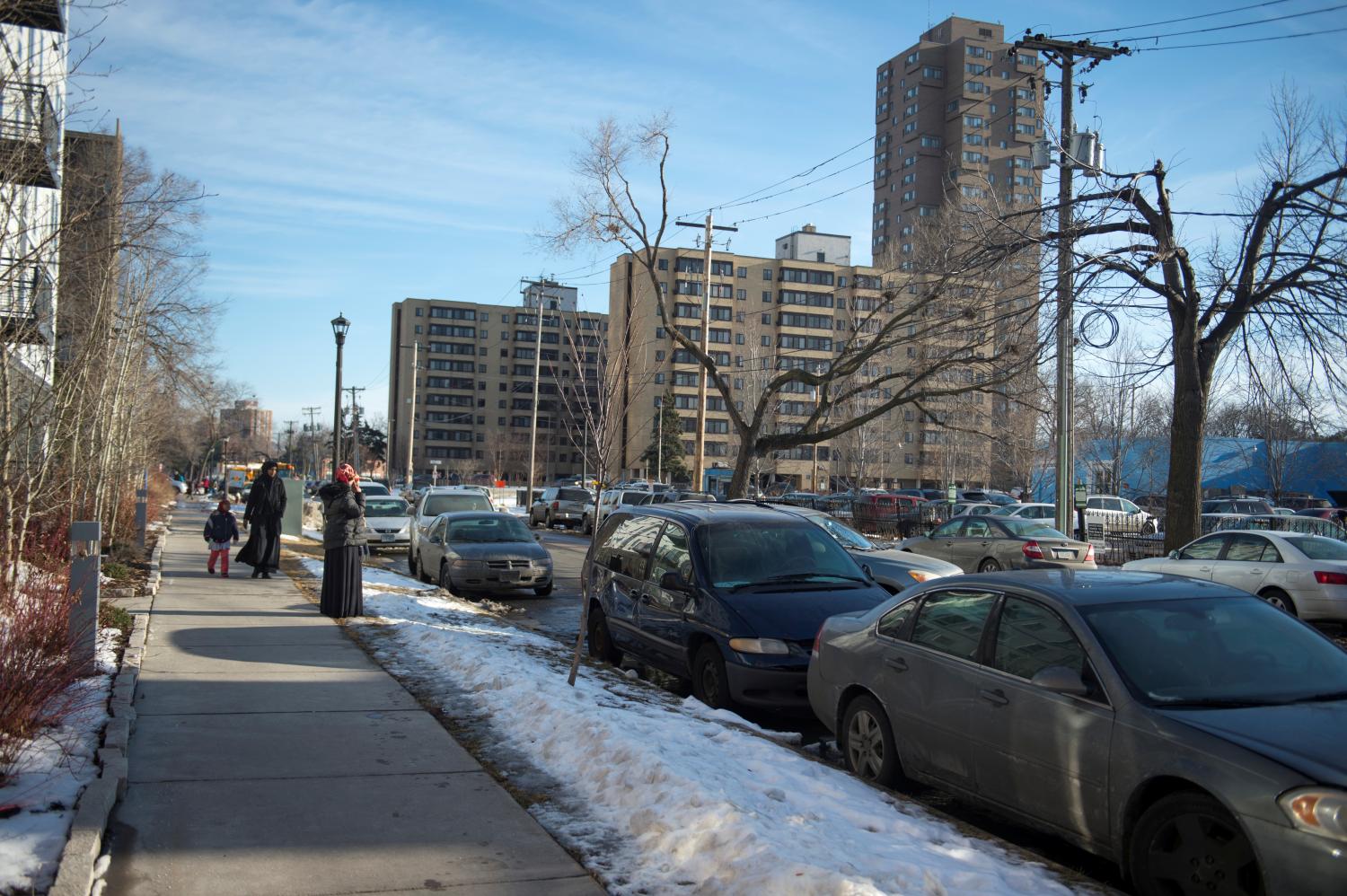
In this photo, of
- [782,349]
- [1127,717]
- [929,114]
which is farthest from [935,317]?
[929,114]

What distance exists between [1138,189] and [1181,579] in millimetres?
11337

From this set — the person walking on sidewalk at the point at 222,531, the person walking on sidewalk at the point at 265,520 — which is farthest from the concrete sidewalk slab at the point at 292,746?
the person walking on sidewalk at the point at 222,531

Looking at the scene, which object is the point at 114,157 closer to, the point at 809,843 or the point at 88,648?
the point at 88,648

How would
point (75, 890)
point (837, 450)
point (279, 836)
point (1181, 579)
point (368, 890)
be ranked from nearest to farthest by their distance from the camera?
point (75, 890) → point (368, 890) → point (279, 836) → point (1181, 579) → point (837, 450)

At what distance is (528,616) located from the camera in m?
15.3

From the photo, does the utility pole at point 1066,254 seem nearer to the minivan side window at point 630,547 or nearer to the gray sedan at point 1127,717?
the minivan side window at point 630,547

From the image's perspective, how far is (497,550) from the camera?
1716cm

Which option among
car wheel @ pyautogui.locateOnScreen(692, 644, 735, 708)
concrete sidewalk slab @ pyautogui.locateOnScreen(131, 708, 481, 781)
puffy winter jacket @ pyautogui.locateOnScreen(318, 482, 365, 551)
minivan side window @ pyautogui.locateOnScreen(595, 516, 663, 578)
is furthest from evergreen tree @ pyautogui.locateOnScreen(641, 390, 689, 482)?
concrete sidewalk slab @ pyautogui.locateOnScreen(131, 708, 481, 781)

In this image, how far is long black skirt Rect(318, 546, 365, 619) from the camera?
1255 cm

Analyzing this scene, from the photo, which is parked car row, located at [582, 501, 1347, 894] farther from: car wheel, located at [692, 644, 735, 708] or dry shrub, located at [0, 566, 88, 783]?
dry shrub, located at [0, 566, 88, 783]

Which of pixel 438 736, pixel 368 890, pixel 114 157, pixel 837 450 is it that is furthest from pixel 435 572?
pixel 837 450

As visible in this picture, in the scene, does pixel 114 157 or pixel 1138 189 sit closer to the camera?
pixel 1138 189

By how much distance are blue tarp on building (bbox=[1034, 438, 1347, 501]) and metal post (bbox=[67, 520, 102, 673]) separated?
44861 mm

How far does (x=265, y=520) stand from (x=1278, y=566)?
15.4m
